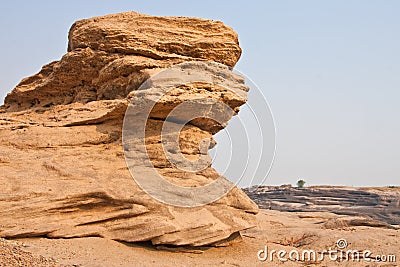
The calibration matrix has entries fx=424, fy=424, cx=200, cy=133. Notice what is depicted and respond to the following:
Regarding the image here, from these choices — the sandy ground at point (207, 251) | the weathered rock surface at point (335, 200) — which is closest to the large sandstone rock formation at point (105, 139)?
the sandy ground at point (207, 251)

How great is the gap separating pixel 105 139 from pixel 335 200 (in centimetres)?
3187

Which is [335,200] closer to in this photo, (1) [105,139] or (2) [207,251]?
(2) [207,251]

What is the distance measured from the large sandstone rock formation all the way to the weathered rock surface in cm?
2230

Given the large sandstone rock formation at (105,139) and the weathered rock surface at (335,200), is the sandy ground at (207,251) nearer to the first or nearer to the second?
the large sandstone rock formation at (105,139)

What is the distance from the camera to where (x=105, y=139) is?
10477 mm

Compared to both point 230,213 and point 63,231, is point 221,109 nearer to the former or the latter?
point 230,213

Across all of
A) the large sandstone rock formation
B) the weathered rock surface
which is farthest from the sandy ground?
the weathered rock surface

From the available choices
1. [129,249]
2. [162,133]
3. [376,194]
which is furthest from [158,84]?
[376,194]

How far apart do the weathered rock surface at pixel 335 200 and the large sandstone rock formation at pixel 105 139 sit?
2230 centimetres

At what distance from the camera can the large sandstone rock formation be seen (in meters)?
8.81

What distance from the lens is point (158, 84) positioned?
10055 millimetres

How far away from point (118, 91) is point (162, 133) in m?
1.97

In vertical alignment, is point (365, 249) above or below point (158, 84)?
below

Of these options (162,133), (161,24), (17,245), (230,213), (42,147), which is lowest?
(17,245)
